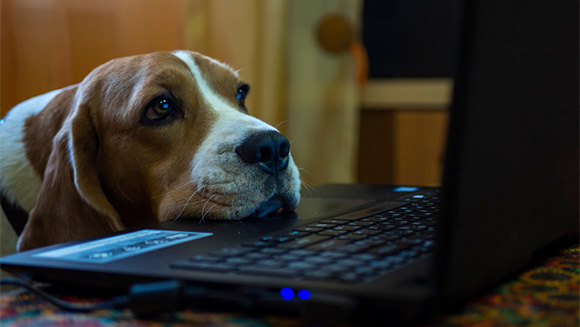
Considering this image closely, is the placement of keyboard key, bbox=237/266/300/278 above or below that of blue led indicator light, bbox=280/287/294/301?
above

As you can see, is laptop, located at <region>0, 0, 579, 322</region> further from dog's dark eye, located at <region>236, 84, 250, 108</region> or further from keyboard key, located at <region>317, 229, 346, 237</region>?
dog's dark eye, located at <region>236, 84, 250, 108</region>

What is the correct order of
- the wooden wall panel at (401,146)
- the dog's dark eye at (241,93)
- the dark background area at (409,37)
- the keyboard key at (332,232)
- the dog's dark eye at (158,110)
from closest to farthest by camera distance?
the keyboard key at (332,232), the dog's dark eye at (158,110), the dog's dark eye at (241,93), the wooden wall panel at (401,146), the dark background area at (409,37)

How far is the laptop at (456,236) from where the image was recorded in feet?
1.63

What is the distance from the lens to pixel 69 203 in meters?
1.30

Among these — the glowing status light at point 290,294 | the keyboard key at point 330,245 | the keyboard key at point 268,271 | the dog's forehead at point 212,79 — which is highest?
the dog's forehead at point 212,79

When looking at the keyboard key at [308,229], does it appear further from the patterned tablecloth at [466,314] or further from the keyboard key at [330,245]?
the patterned tablecloth at [466,314]

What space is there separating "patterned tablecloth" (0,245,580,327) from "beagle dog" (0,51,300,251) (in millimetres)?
551

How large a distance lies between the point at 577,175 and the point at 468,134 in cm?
39

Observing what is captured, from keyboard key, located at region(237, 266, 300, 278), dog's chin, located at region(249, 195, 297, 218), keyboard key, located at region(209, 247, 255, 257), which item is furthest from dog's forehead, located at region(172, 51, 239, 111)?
keyboard key, located at region(237, 266, 300, 278)

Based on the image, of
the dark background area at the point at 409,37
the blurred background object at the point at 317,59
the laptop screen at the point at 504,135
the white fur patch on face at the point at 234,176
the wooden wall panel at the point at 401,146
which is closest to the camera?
the laptop screen at the point at 504,135

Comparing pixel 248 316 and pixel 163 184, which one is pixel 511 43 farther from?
pixel 163 184

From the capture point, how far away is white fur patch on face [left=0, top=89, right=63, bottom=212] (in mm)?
1419

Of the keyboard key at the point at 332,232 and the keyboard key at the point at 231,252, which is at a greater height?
the keyboard key at the point at 231,252

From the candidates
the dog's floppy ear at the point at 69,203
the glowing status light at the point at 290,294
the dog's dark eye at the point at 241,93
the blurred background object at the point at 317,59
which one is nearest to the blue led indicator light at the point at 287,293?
the glowing status light at the point at 290,294
